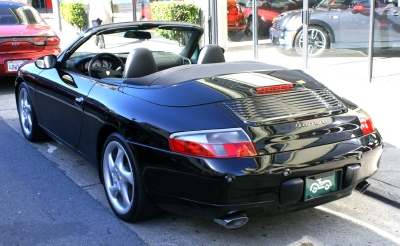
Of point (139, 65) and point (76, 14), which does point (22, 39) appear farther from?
point (76, 14)

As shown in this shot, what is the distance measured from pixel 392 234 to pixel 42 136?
4.07 metres

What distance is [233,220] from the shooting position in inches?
131

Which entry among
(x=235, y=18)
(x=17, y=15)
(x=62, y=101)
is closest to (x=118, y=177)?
(x=62, y=101)

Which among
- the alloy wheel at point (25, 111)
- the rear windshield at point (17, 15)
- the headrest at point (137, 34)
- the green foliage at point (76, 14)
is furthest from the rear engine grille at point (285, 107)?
the green foliage at point (76, 14)

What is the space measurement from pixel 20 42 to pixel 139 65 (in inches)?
212

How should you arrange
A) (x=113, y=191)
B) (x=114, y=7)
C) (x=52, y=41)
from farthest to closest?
(x=114, y=7) → (x=52, y=41) → (x=113, y=191)

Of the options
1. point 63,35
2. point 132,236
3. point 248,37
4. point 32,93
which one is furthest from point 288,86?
point 63,35

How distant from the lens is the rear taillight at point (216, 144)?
10.8ft

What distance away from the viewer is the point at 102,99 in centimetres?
424

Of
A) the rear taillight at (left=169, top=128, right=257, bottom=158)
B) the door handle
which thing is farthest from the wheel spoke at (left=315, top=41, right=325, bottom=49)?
the rear taillight at (left=169, top=128, right=257, bottom=158)

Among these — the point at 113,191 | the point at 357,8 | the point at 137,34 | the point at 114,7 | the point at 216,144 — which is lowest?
the point at 113,191

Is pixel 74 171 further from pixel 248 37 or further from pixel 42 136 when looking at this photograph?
pixel 248 37

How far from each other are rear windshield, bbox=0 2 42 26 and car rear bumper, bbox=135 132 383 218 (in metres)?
7.18

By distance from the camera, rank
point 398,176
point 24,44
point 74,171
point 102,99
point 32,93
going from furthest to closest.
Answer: point 24,44 < point 32,93 < point 74,171 < point 398,176 < point 102,99
